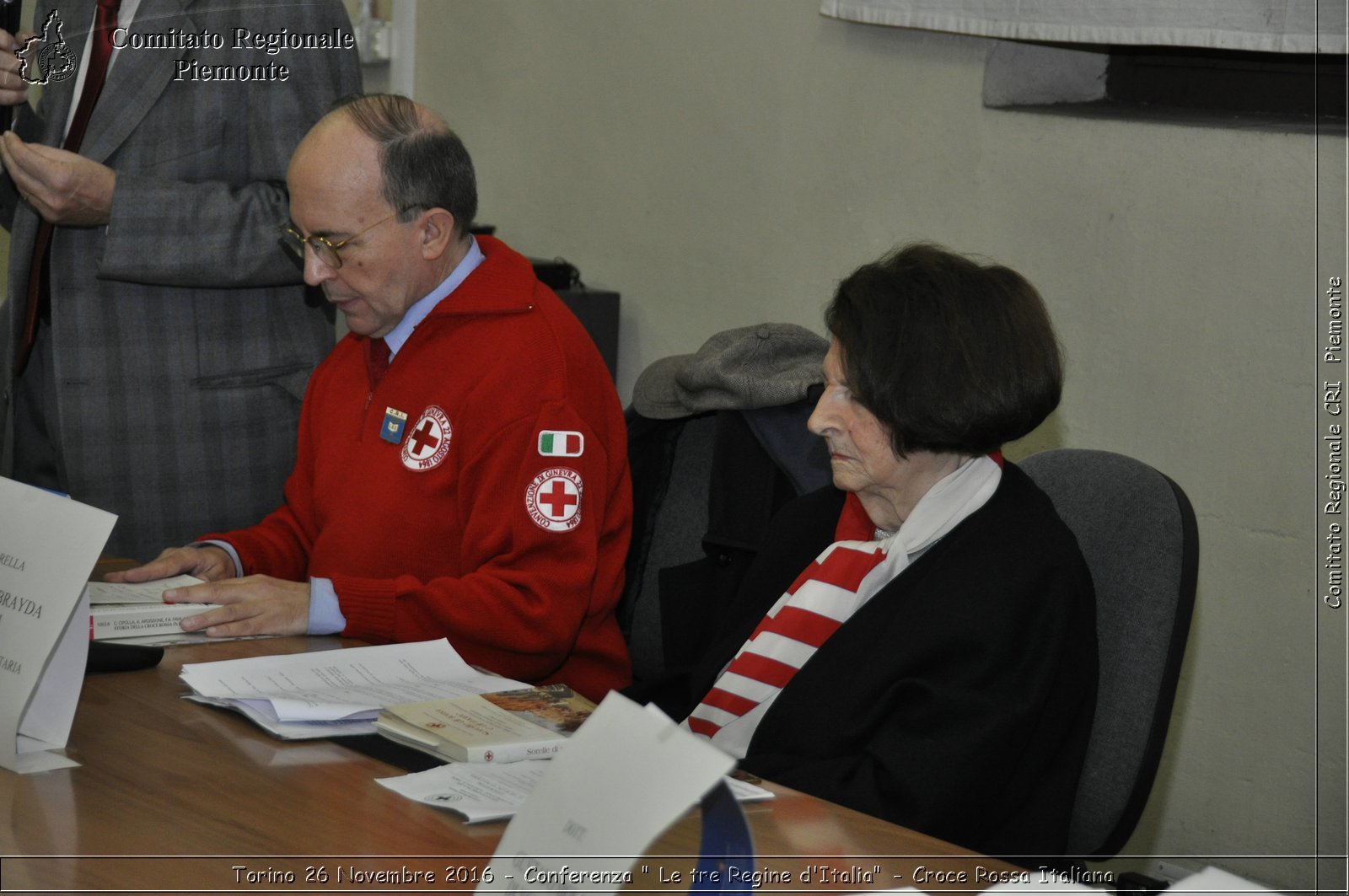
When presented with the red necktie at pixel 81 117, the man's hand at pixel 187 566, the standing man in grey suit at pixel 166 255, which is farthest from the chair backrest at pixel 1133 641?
the red necktie at pixel 81 117

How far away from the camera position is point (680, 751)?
0.87m

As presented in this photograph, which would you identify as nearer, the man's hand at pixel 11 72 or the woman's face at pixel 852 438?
the woman's face at pixel 852 438

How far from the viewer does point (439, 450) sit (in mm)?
2021

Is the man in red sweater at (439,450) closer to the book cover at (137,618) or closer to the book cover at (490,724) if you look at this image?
the book cover at (137,618)

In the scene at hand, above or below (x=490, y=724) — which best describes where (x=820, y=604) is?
above

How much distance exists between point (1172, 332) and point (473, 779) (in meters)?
1.69

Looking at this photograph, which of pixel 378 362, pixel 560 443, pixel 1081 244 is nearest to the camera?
pixel 560 443

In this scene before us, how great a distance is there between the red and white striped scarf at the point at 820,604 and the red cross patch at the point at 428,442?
0.53 metres

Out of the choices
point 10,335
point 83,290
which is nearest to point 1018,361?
point 83,290

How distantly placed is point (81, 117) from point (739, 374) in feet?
4.00

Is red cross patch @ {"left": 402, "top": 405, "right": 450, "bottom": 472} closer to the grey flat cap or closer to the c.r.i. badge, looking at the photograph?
the c.r.i. badge

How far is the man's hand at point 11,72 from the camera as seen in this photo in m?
2.36

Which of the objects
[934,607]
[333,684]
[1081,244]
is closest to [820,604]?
[934,607]

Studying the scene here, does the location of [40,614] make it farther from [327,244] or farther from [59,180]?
[59,180]
